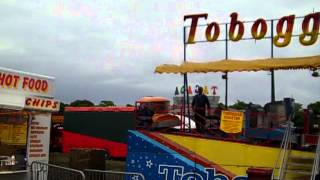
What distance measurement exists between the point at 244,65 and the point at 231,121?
1.56 meters

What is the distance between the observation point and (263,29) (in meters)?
16.5

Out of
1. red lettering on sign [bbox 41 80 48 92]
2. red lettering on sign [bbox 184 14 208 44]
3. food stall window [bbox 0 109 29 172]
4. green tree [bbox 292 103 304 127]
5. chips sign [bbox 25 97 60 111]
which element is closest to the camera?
chips sign [bbox 25 97 60 111]

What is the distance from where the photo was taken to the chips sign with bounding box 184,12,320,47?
614 inches

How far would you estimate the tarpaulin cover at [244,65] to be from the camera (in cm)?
1466

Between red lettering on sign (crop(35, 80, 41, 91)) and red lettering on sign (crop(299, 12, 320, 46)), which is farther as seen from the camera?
red lettering on sign (crop(35, 80, 41, 91))

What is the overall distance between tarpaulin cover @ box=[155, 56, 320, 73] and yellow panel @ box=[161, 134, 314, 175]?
6.58ft

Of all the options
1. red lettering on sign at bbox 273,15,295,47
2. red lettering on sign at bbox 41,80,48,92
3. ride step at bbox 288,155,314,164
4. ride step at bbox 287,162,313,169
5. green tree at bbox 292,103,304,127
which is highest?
red lettering on sign at bbox 273,15,295,47

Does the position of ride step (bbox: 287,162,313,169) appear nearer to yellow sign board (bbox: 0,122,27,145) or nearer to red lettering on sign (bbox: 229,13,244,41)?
red lettering on sign (bbox: 229,13,244,41)

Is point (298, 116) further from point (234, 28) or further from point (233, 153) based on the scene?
point (234, 28)

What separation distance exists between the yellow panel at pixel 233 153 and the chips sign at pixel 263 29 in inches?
129

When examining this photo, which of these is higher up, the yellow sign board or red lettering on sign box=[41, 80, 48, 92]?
red lettering on sign box=[41, 80, 48, 92]

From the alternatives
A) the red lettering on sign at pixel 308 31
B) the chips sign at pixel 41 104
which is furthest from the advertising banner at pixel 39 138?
the red lettering on sign at pixel 308 31

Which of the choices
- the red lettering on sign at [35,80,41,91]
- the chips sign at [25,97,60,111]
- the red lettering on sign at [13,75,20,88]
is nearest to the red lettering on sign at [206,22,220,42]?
the chips sign at [25,97,60,111]

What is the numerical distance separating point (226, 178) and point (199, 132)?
186 cm
